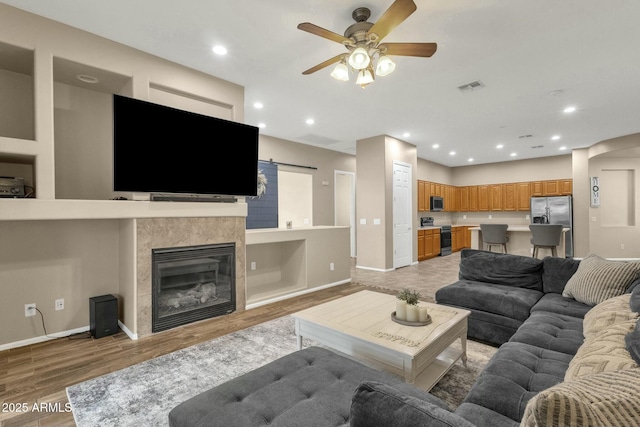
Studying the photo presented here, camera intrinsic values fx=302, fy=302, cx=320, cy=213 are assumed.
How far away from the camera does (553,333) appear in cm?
198

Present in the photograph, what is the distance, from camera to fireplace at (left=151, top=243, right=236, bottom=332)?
3.22 metres

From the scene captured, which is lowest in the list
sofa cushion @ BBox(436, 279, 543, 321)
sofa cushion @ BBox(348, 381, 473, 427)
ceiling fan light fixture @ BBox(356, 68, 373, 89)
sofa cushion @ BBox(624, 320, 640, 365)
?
sofa cushion @ BBox(436, 279, 543, 321)

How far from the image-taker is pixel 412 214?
726cm

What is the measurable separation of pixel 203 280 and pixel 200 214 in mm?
811

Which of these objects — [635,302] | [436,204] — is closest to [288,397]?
[635,302]

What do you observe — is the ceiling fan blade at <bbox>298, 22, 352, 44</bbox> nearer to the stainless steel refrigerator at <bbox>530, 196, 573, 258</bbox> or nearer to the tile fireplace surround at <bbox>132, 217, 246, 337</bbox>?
the tile fireplace surround at <bbox>132, 217, 246, 337</bbox>

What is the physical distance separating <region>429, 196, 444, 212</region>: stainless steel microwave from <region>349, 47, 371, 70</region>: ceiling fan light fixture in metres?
7.27

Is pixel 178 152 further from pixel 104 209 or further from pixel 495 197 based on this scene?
pixel 495 197

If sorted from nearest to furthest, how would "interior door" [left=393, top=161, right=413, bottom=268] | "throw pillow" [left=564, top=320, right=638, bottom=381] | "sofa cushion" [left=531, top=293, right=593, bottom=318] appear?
"throw pillow" [left=564, top=320, right=638, bottom=381] → "sofa cushion" [left=531, top=293, right=593, bottom=318] → "interior door" [left=393, top=161, right=413, bottom=268]

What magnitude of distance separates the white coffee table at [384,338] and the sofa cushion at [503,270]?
4.00 feet

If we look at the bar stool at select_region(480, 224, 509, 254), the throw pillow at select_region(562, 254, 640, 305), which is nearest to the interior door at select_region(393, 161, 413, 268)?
the bar stool at select_region(480, 224, 509, 254)

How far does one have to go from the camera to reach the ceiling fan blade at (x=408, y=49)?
2418 mm

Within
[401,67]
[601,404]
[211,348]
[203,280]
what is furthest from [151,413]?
[401,67]

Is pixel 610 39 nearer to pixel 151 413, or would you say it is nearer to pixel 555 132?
pixel 555 132
